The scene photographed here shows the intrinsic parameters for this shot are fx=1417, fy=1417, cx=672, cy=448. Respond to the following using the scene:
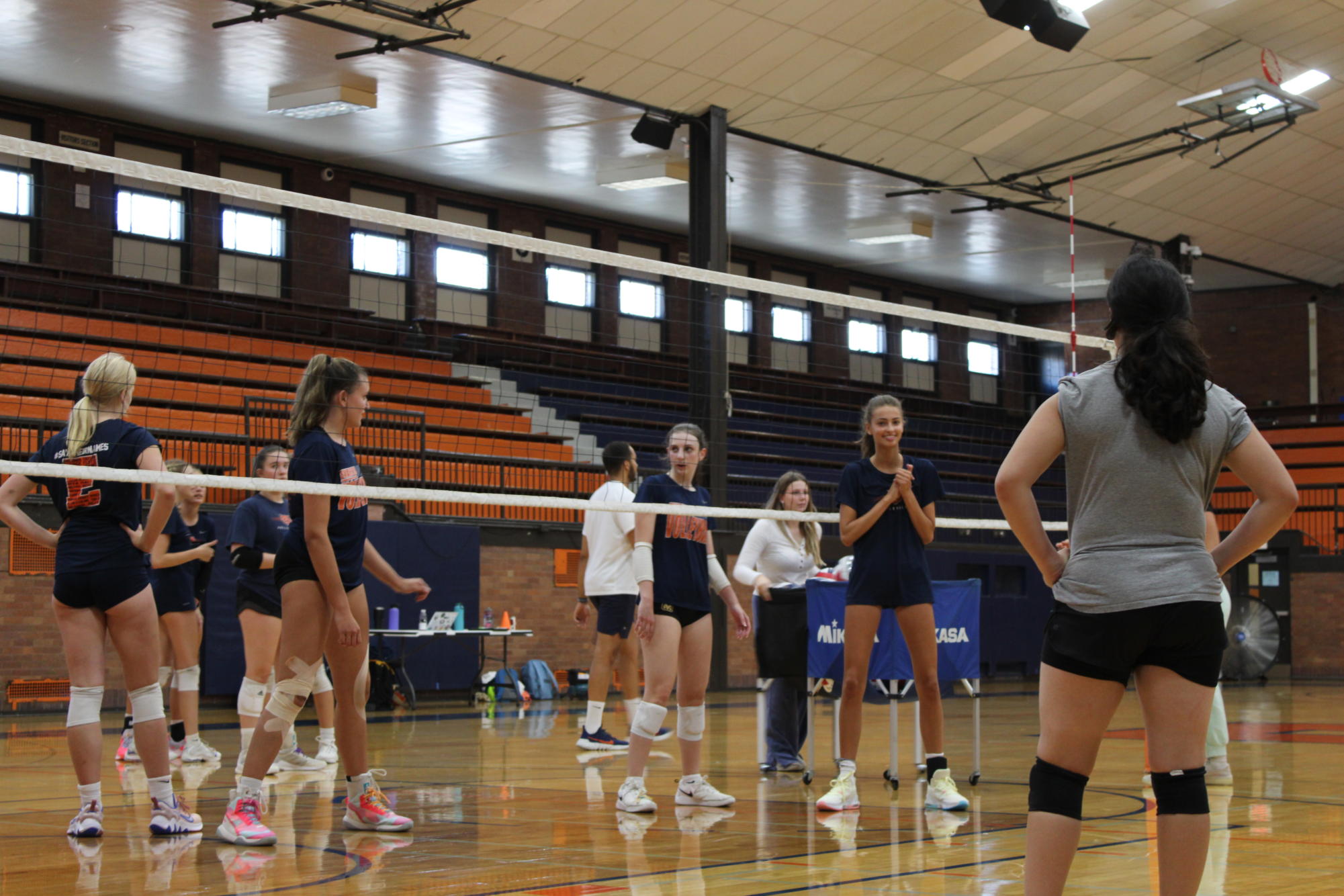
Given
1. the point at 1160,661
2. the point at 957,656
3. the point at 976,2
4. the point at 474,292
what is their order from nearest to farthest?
the point at 1160,661 → the point at 957,656 → the point at 976,2 → the point at 474,292

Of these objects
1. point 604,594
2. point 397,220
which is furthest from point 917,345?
point 397,220

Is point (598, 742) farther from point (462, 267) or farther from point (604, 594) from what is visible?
point (462, 267)

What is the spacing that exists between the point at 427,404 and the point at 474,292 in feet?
12.5

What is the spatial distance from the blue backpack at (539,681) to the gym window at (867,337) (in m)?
11.3

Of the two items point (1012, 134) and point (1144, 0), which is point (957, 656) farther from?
point (1012, 134)

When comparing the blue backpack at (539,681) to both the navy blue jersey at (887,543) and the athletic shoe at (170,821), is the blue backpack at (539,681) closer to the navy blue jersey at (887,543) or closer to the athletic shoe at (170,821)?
the navy blue jersey at (887,543)

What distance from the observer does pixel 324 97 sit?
14898 millimetres

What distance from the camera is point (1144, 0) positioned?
48.2 feet

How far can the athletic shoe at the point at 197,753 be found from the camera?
781cm

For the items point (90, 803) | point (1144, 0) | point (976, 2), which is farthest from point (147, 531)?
point (1144, 0)

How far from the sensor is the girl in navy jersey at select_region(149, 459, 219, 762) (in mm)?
7516

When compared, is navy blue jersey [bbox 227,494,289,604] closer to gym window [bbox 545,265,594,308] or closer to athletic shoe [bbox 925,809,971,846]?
athletic shoe [bbox 925,809,971,846]

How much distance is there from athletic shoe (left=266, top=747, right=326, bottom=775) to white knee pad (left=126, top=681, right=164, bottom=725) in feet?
9.11

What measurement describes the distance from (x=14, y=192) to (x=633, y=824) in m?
13.8
